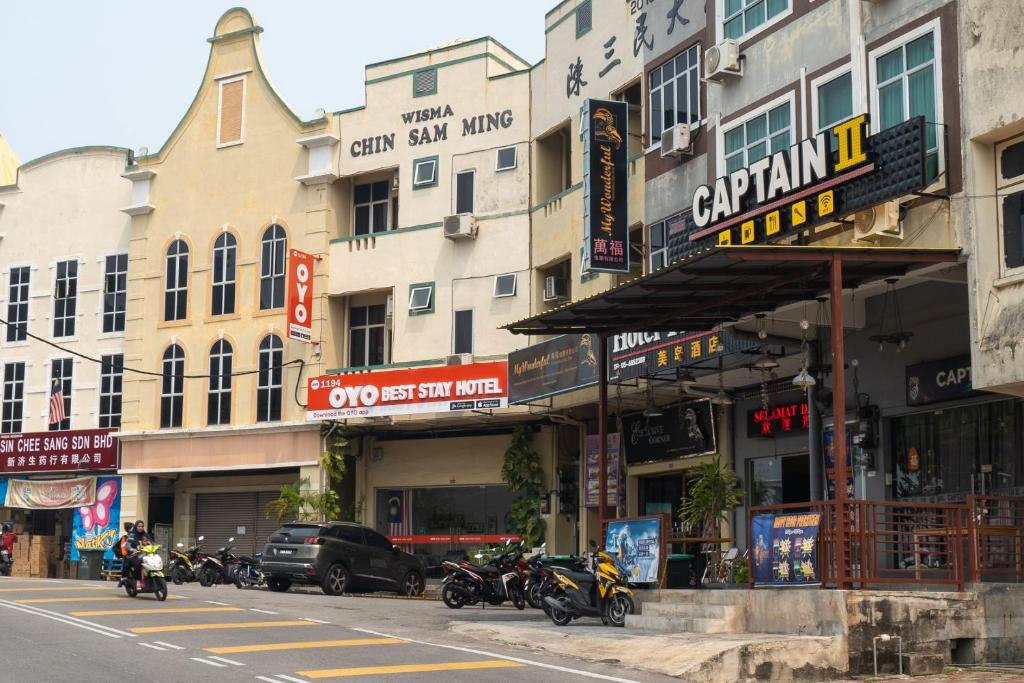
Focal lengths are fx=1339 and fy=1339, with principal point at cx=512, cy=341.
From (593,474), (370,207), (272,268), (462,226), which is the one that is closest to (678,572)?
(593,474)

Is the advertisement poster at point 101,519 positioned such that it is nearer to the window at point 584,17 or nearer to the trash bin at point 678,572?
the window at point 584,17

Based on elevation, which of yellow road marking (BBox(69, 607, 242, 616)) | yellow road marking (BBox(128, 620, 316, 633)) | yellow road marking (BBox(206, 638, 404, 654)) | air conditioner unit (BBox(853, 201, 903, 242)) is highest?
air conditioner unit (BBox(853, 201, 903, 242))

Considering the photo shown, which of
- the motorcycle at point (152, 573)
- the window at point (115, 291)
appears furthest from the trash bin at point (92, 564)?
the motorcycle at point (152, 573)

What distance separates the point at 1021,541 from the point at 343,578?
15.3 m

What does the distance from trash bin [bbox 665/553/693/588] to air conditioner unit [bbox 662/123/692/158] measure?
857 centimetres

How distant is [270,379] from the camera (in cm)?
3794

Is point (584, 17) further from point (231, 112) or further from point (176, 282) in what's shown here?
point (176, 282)

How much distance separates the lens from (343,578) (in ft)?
91.9

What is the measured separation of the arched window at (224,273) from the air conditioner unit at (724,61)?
20297mm

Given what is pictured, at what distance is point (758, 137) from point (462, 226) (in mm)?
13728

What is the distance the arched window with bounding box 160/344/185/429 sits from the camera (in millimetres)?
39656

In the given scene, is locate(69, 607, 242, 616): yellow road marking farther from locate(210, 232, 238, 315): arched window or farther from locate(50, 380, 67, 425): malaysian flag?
locate(50, 380, 67, 425): malaysian flag

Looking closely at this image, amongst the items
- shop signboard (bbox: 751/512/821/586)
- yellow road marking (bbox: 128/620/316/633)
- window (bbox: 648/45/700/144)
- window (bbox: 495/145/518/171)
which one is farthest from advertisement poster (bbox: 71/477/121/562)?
shop signboard (bbox: 751/512/821/586)

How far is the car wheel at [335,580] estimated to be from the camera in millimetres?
27578
